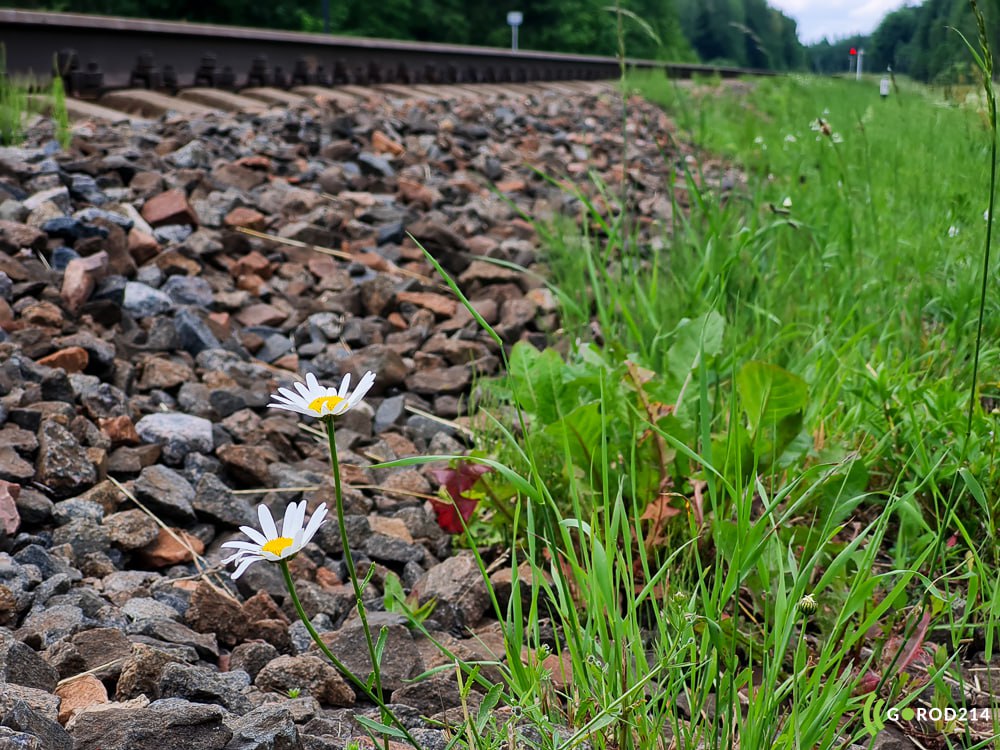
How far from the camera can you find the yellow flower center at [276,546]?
3.10 feet

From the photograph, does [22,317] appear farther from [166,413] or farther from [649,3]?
[649,3]

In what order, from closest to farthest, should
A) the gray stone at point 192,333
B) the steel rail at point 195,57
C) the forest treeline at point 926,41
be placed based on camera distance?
the forest treeline at point 926,41 < the gray stone at point 192,333 < the steel rail at point 195,57

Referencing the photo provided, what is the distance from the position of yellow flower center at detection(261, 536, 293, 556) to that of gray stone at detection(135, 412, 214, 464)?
163cm

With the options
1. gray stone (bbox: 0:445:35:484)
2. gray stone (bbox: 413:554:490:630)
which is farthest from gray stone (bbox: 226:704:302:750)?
gray stone (bbox: 0:445:35:484)

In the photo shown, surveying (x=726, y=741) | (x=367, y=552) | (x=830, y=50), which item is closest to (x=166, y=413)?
(x=367, y=552)

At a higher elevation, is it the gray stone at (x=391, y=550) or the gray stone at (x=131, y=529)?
the gray stone at (x=131, y=529)

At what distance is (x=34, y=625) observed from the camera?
1620mm


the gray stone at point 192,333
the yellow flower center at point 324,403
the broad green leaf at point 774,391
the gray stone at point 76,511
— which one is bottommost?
the gray stone at point 76,511

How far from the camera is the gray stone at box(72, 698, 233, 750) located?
1182 mm

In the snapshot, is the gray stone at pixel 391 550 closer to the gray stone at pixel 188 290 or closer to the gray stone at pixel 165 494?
the gray stone at pixel 165 494

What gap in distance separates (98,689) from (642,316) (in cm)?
192

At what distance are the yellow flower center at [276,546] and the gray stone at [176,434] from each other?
1626 millimetres

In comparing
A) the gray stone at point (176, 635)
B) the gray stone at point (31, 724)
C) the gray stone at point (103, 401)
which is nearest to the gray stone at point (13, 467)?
the gray stone at point (103, 401)

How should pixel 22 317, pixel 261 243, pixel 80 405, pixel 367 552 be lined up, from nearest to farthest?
pixel 367 552, pixel 80 405, pixel 22 317, pixel 261 243
